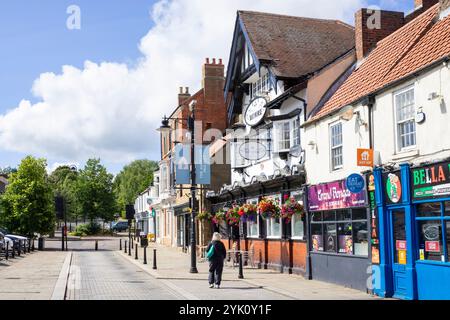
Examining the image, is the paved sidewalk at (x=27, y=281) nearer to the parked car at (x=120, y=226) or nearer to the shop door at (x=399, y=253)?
the shop door at (x=399, y=253)

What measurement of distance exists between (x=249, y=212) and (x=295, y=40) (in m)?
7.66

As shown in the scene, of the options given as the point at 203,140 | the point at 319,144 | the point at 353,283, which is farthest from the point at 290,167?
the point at 203,140

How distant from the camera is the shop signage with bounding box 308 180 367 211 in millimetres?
16250

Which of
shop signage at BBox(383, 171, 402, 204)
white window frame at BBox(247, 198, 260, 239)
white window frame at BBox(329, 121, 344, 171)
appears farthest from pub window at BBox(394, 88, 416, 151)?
white window frame at BBox(247, 198, 260, 239)

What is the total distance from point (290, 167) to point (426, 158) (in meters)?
8.32

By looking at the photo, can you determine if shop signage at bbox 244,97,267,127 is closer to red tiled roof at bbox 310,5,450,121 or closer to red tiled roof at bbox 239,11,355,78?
red tiled roof at bbox 239,11,355,78

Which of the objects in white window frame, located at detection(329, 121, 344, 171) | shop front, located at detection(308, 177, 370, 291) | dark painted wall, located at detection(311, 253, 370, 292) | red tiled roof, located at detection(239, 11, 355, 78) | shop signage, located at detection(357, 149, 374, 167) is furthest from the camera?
red tiled roof, located at detection(239, 11, 355, 78)

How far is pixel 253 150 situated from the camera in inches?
944

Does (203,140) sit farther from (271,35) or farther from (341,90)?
(341,90)

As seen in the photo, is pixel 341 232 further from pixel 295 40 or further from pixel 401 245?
pixel 295 40

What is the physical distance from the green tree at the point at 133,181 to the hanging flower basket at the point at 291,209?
7117 centimetres

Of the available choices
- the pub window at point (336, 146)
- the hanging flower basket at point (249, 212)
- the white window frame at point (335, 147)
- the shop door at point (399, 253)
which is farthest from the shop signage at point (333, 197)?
the hanging flower basket at point (249, 212)

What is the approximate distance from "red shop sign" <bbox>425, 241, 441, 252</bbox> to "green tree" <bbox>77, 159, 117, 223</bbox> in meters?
57.9

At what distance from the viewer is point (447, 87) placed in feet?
41.6
